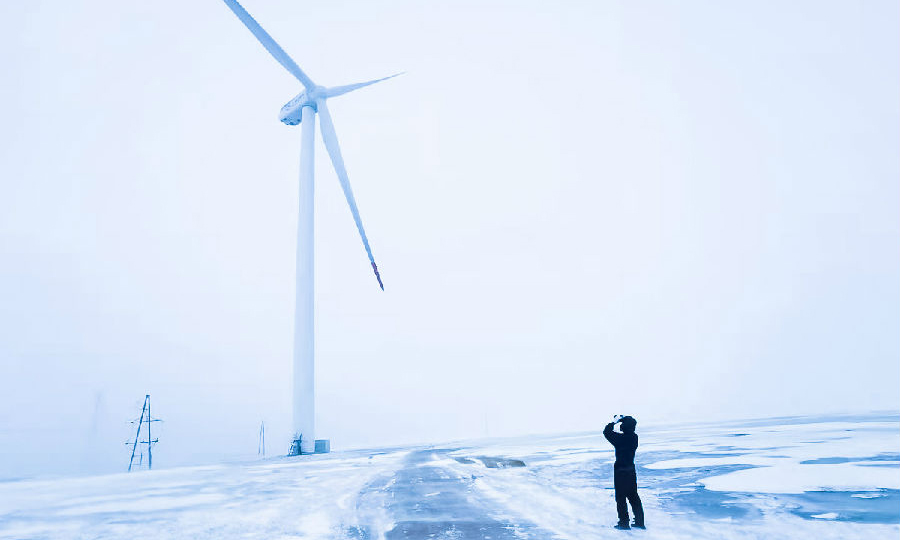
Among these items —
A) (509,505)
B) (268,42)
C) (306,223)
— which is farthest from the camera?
(268,42)

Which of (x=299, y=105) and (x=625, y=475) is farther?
(x=299, y=105)

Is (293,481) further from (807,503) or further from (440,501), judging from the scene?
(807,503)

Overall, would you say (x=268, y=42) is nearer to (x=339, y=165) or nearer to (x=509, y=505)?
(x=339, y=165)

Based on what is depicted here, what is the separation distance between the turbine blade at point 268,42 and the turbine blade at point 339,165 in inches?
146

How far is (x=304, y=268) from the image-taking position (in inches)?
1960

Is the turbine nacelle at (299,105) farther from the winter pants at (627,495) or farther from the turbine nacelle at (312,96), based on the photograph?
the winter pants at (627,495)

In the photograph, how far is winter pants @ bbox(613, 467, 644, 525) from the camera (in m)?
9.80

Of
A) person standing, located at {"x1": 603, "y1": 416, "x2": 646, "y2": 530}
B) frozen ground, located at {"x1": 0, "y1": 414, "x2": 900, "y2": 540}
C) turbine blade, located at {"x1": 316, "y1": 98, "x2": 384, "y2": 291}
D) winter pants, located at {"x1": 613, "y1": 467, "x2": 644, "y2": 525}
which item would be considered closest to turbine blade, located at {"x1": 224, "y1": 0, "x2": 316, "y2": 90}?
turbine blade, located at {"x1": 316, "y1": 98, "x2": 384, "y2": 291}

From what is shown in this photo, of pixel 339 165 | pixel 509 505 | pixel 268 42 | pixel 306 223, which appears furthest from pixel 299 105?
pixel 509 505

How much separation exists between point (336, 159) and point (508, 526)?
1822 inches

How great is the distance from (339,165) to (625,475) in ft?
151

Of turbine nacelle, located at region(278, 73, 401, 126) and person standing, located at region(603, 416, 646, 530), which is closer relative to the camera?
person standing, located at region(603, 416, 646, 530)

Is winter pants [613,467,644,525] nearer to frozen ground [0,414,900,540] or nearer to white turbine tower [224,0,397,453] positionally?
frozen ground [0,414,900,540]

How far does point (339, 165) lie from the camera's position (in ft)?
171
